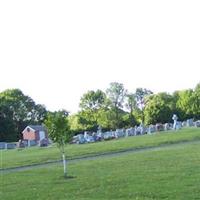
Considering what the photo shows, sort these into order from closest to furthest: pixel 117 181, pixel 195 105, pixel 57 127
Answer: pixel 117 181 < pixel 57 127 < pixel 195 105

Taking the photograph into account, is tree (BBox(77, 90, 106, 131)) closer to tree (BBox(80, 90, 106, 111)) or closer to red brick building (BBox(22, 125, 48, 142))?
tree (BBox(80, 90, 106, 111))

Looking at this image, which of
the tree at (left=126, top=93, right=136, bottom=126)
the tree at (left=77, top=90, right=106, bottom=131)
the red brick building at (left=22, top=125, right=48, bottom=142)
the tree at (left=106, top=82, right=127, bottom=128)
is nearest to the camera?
the red brick building at (left=22, top=125, right=48, bottom=142)

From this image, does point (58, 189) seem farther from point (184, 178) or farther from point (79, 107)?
point (79, 107)

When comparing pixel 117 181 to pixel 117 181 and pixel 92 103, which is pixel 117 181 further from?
pixel 92 103

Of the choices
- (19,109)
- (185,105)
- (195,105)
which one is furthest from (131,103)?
(19,109)

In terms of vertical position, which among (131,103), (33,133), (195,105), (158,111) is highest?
(131,103)

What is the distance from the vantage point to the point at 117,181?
66.5 ft

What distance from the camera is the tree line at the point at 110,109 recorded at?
10275 centimetres

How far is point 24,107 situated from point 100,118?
1830 centimetres

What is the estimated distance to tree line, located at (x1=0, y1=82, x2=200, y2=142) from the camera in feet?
337

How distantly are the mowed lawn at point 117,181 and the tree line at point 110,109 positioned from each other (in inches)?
2744

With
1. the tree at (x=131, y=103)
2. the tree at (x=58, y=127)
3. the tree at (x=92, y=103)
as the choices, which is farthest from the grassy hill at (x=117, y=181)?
the tree at (x=131, y=103)

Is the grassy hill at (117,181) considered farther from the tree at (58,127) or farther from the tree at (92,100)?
the tree at (92,100)

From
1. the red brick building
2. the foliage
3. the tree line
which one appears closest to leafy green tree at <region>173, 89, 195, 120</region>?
the tree line
